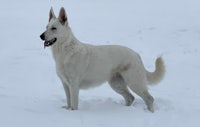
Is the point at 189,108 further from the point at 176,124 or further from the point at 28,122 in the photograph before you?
the point at 28,122

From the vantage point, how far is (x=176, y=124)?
6.27 m

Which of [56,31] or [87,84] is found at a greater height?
[56,31]

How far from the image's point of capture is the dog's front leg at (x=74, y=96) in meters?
6.70

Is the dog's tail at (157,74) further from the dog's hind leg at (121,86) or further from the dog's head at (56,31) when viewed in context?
the dog's head at (56,31)

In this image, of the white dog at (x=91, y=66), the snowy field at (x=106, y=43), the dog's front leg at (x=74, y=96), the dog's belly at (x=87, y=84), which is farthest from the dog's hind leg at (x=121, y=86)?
the dog's front leg at (x=74, y=96)

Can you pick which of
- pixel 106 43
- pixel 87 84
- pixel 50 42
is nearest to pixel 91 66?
pixel 87 84

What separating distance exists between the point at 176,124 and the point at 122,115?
81 centimetres

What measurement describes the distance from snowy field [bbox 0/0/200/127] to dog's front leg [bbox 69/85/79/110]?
0.12 meters

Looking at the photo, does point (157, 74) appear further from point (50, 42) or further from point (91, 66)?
point (50, 42)

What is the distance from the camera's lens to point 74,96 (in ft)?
22.1

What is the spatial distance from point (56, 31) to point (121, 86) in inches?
60.6

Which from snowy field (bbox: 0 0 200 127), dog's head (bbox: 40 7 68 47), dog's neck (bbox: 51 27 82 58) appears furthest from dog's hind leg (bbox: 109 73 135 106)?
dog's head (bbox: 40 7 68 47)

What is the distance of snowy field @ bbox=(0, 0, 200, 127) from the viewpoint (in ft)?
20.7

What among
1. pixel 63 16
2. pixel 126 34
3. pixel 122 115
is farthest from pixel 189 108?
pixel 126 34
